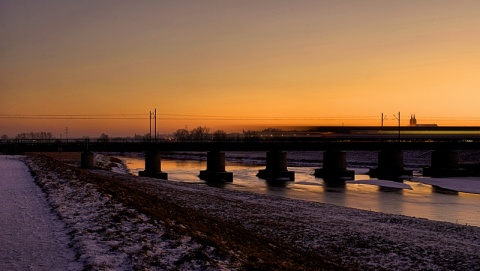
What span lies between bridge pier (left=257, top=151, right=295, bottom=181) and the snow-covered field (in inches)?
1622

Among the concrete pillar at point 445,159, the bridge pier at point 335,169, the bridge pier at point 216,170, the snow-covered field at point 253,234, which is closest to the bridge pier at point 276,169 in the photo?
the bridge pier at point 335,169

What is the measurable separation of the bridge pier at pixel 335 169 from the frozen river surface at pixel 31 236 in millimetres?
60104

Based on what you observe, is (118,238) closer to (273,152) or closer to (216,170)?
(216,170)

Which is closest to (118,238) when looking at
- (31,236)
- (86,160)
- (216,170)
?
(31,236)

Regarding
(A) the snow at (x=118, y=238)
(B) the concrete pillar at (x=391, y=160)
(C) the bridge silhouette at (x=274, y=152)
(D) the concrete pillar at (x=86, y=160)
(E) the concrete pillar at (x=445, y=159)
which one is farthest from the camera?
(E) the concrete pillar at (x=445, y=159)

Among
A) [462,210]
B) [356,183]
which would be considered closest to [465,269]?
[462,210]

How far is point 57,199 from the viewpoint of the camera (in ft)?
59.9

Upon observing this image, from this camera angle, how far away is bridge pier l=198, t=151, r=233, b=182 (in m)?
70.7

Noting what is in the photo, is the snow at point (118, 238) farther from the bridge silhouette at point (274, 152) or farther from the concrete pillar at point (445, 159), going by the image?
the concrete pillar at point (445, 159)

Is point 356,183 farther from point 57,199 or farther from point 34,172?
point 57,199

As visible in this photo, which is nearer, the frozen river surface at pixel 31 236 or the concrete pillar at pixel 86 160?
the frozen river surface at pixel 31 236

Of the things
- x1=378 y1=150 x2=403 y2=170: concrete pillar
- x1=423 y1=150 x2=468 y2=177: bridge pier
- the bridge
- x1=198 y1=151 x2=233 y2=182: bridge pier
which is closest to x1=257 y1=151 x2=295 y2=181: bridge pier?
the bridge

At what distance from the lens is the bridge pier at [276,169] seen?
240 ft

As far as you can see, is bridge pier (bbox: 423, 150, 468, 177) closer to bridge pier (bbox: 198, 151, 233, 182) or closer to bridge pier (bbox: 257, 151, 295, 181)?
bridge pier (bbox: 257, 151, 295, 181)
